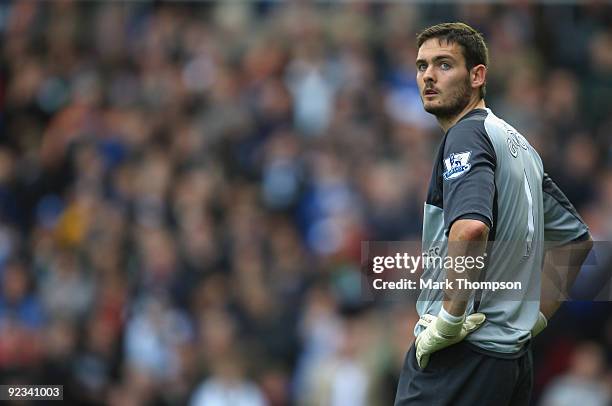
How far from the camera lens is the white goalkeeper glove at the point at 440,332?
4555 mm

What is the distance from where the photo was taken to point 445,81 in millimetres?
4910

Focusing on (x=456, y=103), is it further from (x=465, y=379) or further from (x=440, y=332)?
(x=465, y=379)

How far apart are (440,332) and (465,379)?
10.4 inches

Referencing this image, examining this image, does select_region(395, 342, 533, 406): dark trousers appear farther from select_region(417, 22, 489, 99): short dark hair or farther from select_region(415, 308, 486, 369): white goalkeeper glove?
select_region(417, 22, 489, 99): short dark hair

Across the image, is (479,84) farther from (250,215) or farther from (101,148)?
(101,148)

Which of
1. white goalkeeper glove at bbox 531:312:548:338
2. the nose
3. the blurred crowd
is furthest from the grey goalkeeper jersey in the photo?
the blurred crowd

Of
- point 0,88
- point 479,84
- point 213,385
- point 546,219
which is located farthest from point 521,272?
point 0,88

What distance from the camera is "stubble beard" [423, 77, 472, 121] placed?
4910mm

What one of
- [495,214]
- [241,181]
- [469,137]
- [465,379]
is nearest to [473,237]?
[495,214]

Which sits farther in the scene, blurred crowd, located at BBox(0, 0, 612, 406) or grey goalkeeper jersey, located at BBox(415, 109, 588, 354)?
blurred crowd, located at BBox(0, 0, 612, 406)

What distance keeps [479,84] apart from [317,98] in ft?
28.0

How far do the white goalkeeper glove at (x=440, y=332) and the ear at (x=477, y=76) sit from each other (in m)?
0.99

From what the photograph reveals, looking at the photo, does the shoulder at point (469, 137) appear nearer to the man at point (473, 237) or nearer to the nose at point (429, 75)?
the man at point (473, 237)

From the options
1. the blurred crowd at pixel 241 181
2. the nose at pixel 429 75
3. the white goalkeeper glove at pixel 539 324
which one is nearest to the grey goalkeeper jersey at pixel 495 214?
the white goalkeeper glove at pixel 539 324
